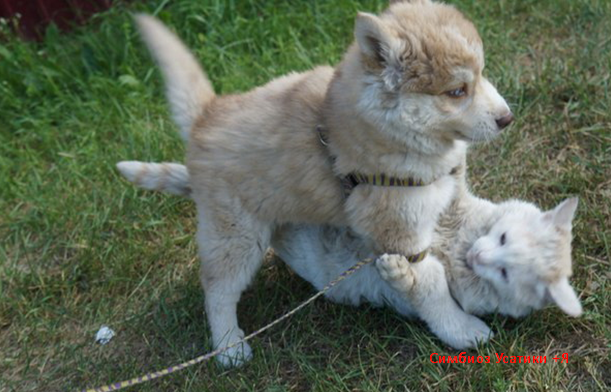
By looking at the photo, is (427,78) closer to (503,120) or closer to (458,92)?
(458,92)

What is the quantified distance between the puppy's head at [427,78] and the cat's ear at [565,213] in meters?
0.52

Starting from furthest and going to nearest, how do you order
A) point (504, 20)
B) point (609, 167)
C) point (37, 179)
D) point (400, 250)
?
point (504, 20), point (37, 179), point (609, 167), point (400, 250)

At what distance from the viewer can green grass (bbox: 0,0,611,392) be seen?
9.54ft

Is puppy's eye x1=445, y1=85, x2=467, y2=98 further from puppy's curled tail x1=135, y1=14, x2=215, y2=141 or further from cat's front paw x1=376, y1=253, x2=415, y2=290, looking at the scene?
puppy's curled tail x1=135, y1=14, x2=215, y2=141

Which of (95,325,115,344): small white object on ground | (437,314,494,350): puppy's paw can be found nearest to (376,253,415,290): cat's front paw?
(437,314,494,350): puppy's paw

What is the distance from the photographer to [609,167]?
341 centimetres

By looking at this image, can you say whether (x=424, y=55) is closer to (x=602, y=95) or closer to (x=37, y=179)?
(x=602, y=95)

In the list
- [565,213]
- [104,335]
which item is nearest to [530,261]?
[565,213]

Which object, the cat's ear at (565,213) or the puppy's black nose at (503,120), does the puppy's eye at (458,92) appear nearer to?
the puppy's black nose at (503,120)

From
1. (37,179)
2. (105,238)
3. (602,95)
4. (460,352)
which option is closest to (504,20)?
(602,95)

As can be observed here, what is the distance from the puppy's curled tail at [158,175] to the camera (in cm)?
333

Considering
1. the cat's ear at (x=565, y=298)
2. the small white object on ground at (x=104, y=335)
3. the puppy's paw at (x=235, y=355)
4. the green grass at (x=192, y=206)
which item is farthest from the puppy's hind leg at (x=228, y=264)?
the cat's ear at (x=565, y=298)

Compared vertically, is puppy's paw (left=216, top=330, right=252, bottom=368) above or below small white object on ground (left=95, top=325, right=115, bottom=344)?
above

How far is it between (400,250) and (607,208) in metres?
1.19
